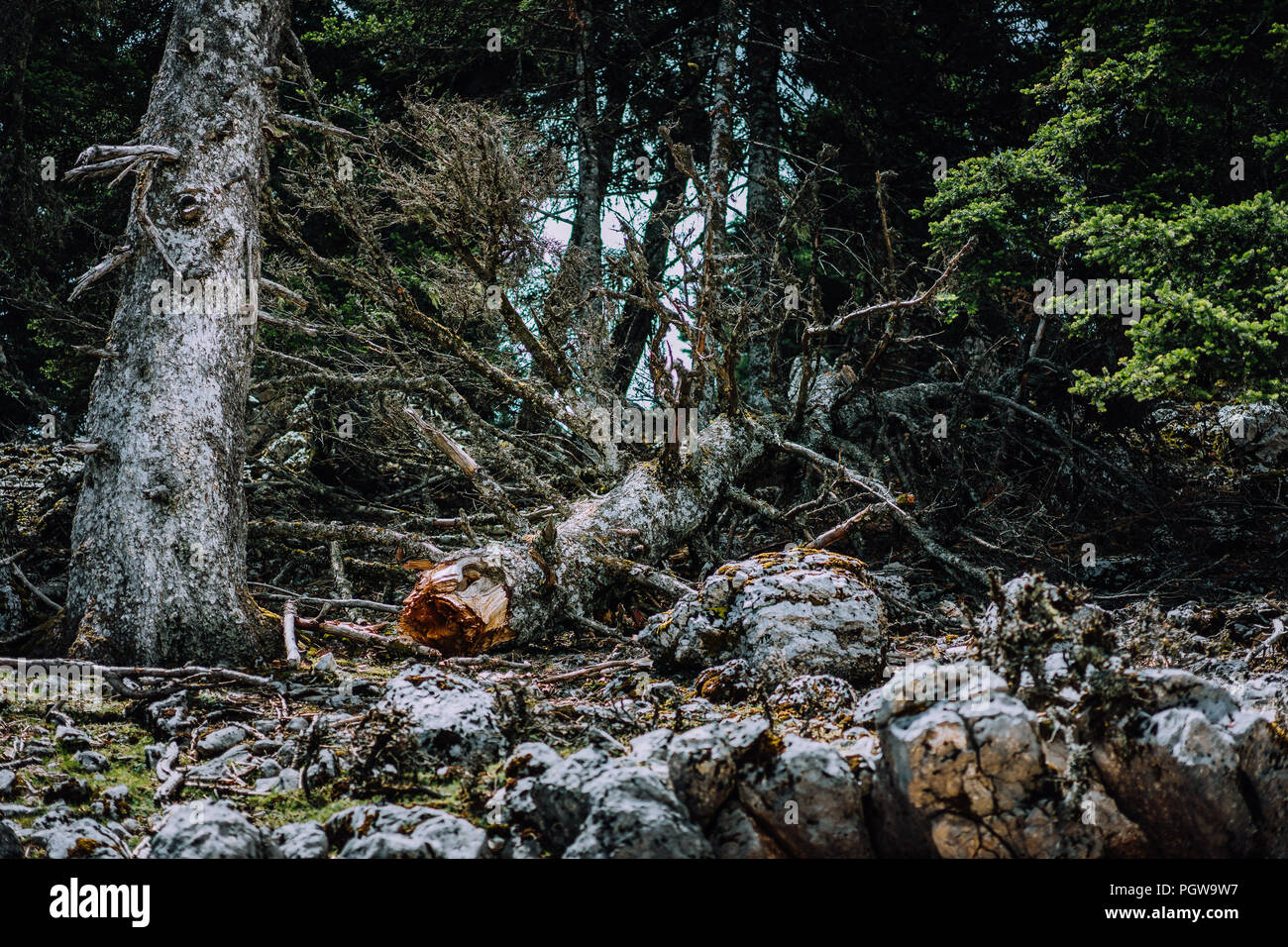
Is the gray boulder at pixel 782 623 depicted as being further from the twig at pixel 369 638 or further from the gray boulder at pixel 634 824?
the gray boulder at pixel 634 824

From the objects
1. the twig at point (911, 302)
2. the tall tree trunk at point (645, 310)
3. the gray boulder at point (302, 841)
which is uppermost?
the tall tree trunk at point (645, 310)

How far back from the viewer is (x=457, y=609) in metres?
4.21

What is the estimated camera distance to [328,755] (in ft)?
9.23

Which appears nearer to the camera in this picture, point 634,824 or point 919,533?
point 634,824

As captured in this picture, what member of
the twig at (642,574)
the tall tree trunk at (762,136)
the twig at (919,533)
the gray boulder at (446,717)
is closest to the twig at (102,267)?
the gray boulder at (446,717)

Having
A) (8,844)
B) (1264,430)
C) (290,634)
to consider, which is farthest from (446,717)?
(1264,430)

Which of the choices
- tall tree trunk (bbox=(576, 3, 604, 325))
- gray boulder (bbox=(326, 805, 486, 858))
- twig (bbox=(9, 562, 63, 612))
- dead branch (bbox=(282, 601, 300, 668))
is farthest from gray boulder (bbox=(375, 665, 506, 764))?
tall tree trunk (bbox=(576, 3, 604, 325))

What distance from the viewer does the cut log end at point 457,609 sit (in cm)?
422

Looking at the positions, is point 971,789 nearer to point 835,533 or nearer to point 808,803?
point 808,803

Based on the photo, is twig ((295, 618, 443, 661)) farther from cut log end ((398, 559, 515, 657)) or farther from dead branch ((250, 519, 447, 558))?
dead branch ((250, 519, 447, 558))

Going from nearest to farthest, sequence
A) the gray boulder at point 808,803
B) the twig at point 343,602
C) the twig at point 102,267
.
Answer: the gray boulder at point 808,803, the twig at point 102,267, the twig at point 343,602

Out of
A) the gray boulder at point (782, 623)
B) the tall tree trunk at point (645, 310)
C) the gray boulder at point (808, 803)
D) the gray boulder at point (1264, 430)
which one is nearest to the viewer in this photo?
the gray boulder at point (808, 803)

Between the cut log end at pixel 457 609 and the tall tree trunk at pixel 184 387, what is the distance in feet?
2.71

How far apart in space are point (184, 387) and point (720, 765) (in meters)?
3.43
